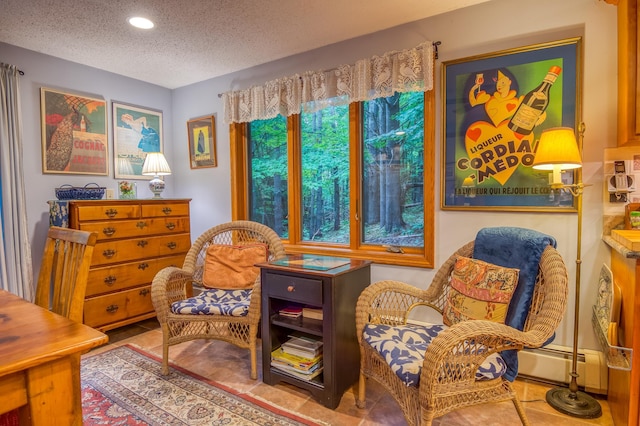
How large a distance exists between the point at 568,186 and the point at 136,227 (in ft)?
10.5

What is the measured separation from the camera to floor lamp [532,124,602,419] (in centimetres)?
173

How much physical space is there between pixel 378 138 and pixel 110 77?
268 centimetres

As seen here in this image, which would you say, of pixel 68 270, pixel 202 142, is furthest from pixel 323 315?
pixel 202 142

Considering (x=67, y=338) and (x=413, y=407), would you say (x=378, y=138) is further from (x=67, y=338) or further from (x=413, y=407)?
(x=67, y=338)

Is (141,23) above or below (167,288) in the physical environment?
above

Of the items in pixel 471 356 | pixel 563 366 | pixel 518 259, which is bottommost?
pixel 563 366

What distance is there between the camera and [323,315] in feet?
6.22

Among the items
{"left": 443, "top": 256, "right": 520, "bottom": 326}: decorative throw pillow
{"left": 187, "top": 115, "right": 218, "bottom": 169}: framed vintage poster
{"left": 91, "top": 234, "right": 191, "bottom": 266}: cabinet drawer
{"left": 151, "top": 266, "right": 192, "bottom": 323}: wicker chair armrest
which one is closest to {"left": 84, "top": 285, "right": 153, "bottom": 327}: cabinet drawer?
{"left": 91, "top": 234, "right": 191, "bottom": 266}: cabinet drawer

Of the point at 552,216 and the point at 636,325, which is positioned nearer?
the point at 636,325

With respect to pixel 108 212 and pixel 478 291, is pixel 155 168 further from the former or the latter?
pixel 478 291

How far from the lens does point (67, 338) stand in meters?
0.95

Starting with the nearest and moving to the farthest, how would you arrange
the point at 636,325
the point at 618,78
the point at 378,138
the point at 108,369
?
the point at 636,325 < the point at 618,78 < the point at 108,369 < the point at 378,138

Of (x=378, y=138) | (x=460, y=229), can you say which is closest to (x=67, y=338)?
(x=460, y=229)

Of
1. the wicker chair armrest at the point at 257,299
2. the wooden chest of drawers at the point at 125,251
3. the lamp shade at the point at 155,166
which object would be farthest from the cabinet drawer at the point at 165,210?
the wicker chair armrest at the point at 257,299
